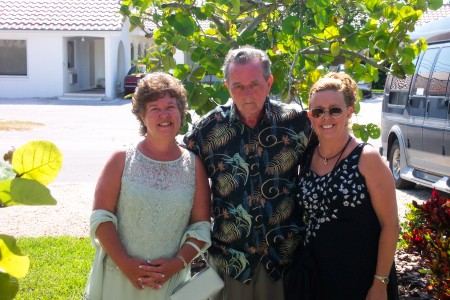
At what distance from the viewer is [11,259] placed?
1.18 metres

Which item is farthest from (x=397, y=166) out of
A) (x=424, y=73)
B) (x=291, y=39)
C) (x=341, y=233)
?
(x=341, y=233)

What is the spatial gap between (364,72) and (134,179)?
2.61 metres

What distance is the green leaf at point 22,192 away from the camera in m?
1.14

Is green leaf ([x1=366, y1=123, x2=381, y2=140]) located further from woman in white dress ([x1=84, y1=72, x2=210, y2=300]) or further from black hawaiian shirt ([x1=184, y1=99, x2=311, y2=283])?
woman in white dress ([x1=84, y1=72, x2=210, y2=300])

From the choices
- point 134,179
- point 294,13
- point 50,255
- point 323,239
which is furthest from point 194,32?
point 50,255

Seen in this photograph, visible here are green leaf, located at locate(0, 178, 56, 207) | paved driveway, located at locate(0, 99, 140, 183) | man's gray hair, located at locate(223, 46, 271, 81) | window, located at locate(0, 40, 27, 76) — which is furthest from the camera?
window, located at locate(0, 40, 27, 76)

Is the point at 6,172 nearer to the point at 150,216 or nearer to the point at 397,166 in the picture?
the point at 150,216

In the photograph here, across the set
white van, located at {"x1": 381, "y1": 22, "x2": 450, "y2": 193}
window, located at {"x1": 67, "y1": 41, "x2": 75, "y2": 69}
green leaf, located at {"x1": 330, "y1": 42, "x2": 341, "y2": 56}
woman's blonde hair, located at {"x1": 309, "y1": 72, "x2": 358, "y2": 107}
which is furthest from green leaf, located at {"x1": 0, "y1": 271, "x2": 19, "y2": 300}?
window, located at {"x1": 67, "y1": 41, "x2": 75, "y2": 69}

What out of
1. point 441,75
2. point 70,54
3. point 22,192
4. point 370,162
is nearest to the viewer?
point 22,192

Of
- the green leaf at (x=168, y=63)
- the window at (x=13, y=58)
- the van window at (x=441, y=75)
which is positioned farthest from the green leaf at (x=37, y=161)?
the window at (x=13, y=58)

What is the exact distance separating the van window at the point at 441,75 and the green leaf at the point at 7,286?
326 inches

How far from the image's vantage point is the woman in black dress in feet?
9.25

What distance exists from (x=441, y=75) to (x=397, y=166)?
229 centimetres

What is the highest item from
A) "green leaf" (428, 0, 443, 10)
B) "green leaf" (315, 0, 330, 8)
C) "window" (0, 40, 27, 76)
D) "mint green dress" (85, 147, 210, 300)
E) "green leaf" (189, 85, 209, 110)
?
"green leaf" (428, 0, 443, 10)
